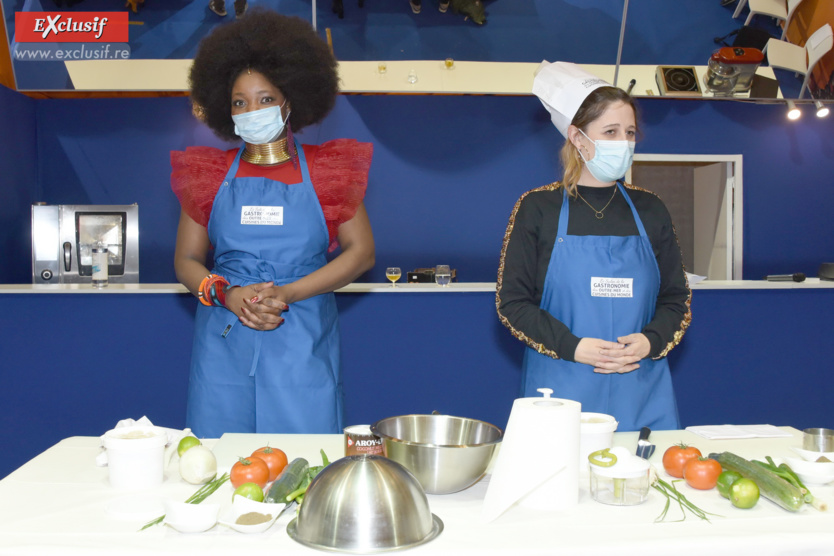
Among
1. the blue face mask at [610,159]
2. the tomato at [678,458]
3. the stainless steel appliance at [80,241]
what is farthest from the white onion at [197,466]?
the stainless steel appliance at [80,241]

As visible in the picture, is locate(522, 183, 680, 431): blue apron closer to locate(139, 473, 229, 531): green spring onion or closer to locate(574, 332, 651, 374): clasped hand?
locate(574, 332, 651, 374): clasped hand

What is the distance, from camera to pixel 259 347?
203 centimetres

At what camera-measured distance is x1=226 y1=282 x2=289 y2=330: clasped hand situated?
1.97 metres

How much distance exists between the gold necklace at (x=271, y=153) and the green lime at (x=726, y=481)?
4.88 ft

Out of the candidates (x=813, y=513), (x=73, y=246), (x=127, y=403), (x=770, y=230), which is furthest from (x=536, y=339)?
(x=770, y=230)

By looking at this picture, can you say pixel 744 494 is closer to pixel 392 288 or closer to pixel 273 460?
pixel 273 460

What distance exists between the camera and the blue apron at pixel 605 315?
6.48 ft

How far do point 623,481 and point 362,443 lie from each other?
468 millimetres

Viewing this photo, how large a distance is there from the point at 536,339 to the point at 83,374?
2166mm

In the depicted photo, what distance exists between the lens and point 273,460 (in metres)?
1.35

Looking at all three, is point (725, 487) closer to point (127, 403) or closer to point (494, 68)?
point (127, 403)

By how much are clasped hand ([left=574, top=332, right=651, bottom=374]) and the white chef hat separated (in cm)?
65

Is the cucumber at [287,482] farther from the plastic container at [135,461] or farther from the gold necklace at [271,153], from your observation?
the gold necklace at [271,153]

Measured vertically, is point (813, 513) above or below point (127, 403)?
above
